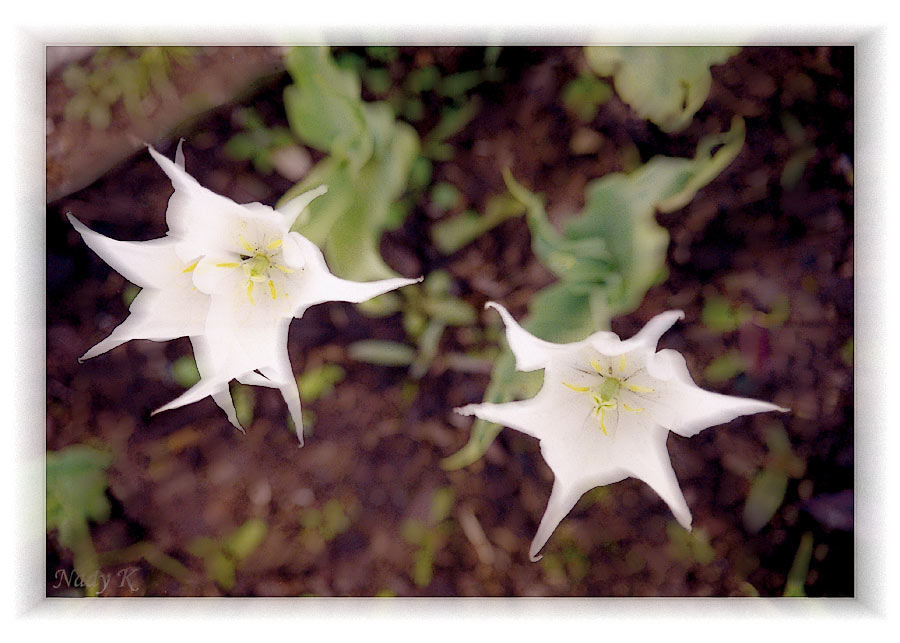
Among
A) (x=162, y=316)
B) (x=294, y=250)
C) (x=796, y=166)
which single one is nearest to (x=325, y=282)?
(x=294, y=250)

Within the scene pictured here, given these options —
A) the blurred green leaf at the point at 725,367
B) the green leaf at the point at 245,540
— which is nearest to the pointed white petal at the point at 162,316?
the green leaf at the point at 245,540

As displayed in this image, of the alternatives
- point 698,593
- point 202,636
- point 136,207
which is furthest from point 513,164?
point 202,636

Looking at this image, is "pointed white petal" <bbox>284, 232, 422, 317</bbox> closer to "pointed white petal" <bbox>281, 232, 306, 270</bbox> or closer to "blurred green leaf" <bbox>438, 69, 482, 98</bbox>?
"pointed white petal" <bbox>281, 232, 306, 270</bbox>

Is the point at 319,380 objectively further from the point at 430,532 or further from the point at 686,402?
the point at 686,402

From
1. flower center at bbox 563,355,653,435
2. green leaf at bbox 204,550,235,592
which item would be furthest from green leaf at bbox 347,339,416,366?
green leaf at bbox 204,550,235,592

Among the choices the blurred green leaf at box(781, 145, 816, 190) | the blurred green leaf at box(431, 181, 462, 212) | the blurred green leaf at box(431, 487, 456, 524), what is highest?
the blurred green leaf at box(781, 145, 816, 190)

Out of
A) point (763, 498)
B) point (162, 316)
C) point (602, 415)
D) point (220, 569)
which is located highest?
point (162, 316)

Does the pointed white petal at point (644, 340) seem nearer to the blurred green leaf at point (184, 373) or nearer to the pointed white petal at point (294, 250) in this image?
the pointed white petal at point (294, 250)
